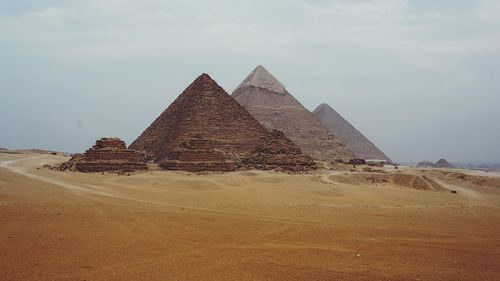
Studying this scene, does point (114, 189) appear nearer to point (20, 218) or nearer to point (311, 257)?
point (20, 218)

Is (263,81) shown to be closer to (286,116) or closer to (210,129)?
(286,116)

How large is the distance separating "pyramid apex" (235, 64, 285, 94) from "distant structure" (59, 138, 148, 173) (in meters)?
40.9

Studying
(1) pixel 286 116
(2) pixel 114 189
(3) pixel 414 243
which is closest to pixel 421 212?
(3) pixel 414 243

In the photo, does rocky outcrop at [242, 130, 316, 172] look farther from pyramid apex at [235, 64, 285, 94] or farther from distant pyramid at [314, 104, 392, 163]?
distant pyramid at [314, 104, 392, 163]

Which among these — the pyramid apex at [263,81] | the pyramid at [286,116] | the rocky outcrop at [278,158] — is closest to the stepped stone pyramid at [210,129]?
the rocky outcrop at [278,158]

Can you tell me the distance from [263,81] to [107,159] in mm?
43916

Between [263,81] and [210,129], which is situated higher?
[263,81]

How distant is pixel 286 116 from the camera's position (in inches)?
2544

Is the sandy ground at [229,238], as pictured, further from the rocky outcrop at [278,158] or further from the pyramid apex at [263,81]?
the pyramid apex at [263,81]

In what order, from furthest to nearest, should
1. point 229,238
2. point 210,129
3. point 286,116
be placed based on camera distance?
point 286,116
point 210,129
point 229,238

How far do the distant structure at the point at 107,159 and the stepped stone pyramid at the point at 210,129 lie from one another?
5.41 m

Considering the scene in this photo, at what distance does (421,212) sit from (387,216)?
6.10 ft

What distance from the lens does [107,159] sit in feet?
92.9

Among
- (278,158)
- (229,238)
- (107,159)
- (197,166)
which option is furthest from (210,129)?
(229,238)
